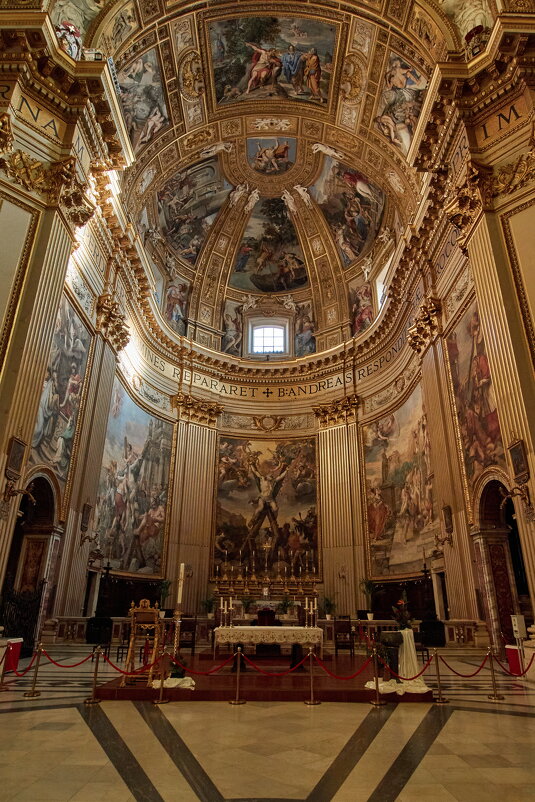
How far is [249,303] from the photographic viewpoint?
87.1ft

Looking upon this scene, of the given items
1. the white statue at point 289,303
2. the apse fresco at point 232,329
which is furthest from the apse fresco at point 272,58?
the apse fresco at point 232,329

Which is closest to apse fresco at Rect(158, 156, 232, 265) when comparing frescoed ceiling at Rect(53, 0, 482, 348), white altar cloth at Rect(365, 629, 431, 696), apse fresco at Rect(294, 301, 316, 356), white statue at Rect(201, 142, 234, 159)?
frescoed ceiling at Rect(53, 0, 482, 348)

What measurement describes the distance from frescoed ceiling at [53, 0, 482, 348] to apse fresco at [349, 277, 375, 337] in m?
0.24

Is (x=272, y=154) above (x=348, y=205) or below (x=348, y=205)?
above

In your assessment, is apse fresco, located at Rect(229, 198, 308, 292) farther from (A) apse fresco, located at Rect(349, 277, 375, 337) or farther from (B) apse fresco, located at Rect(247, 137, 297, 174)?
(A) apse fresco, located at Rect(349, 277, 375, 337)

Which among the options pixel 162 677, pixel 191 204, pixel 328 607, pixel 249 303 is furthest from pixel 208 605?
pixel 191 204

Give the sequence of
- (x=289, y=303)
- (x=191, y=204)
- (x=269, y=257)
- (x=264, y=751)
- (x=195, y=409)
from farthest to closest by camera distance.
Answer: (x=269, y=257), (x=289, y=303), (x=191, y=204), (x=195, y=409), (x=264, y=751)

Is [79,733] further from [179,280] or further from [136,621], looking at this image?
[179,280]

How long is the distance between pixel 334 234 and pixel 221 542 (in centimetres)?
1480

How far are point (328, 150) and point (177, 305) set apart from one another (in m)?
9.18

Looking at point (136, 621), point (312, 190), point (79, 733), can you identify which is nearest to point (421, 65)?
point (312, 190)

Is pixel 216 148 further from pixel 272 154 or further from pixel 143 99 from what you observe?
pixel 143 99

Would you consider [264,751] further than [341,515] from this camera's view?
No

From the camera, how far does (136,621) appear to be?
29.9 feet
